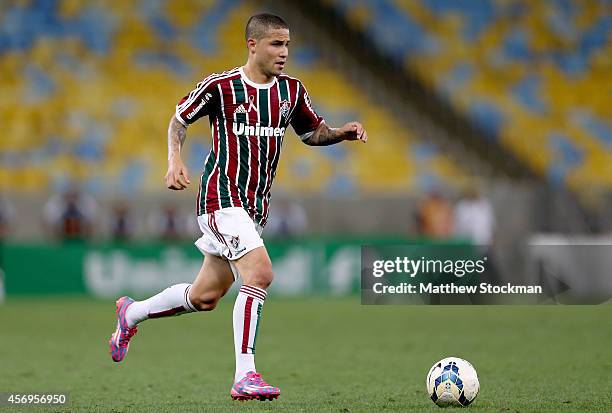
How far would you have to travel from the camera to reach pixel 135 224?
20.7 m

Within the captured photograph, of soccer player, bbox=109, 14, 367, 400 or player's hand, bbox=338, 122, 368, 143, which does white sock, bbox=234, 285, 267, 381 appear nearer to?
soccer player, bbox=109, 14, 367, 400

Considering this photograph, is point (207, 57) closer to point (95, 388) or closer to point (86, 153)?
point (86, 153)

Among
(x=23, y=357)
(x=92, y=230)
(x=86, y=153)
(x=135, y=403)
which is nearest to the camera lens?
(x=135, y=403)

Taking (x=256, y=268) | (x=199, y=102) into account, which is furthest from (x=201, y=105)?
(x=256, y=268)

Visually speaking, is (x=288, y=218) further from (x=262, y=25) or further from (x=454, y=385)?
(x=454, y=385)

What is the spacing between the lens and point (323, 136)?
7.25 meters

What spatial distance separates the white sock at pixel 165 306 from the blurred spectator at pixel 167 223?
41.4 ft

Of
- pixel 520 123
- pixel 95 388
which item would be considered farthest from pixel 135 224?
pixel 95 388

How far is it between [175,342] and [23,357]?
6.09ft

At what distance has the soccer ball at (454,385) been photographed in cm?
614

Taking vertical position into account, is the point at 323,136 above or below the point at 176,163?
above

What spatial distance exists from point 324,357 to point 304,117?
299cm

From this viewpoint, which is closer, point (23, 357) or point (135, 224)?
point (23, 357)

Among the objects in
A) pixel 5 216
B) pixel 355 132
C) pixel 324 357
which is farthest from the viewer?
pixel 5 216
